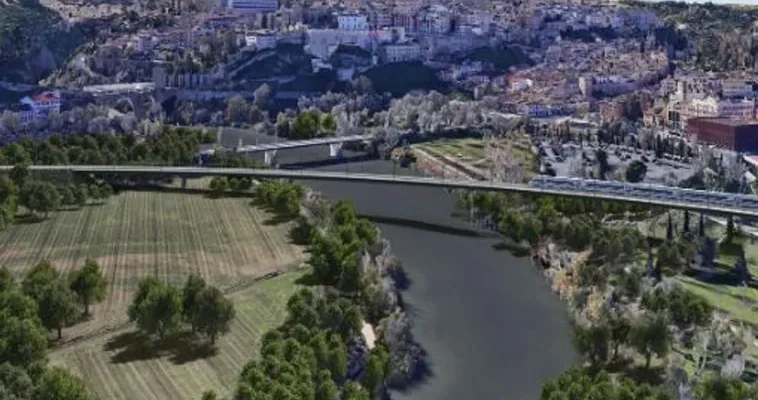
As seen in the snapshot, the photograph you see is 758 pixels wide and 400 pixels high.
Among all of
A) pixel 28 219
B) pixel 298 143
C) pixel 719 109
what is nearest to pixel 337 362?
pixel 28 219

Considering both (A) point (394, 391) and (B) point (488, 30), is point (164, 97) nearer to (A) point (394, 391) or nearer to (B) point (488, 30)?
(B) point (488, 30)

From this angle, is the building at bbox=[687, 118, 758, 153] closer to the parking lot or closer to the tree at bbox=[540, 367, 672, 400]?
the parking lot

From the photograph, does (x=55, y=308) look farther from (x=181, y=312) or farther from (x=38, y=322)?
(x=181, y=312)

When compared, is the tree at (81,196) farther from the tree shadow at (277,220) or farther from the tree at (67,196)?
the tree shadow at (277,220)

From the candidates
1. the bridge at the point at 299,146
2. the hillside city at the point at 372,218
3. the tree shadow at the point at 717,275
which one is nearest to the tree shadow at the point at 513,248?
the hillside city at the point at 372,218

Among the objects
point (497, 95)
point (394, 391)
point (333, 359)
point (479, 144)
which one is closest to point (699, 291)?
point (394, 391)

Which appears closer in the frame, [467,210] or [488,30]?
[467,210]
